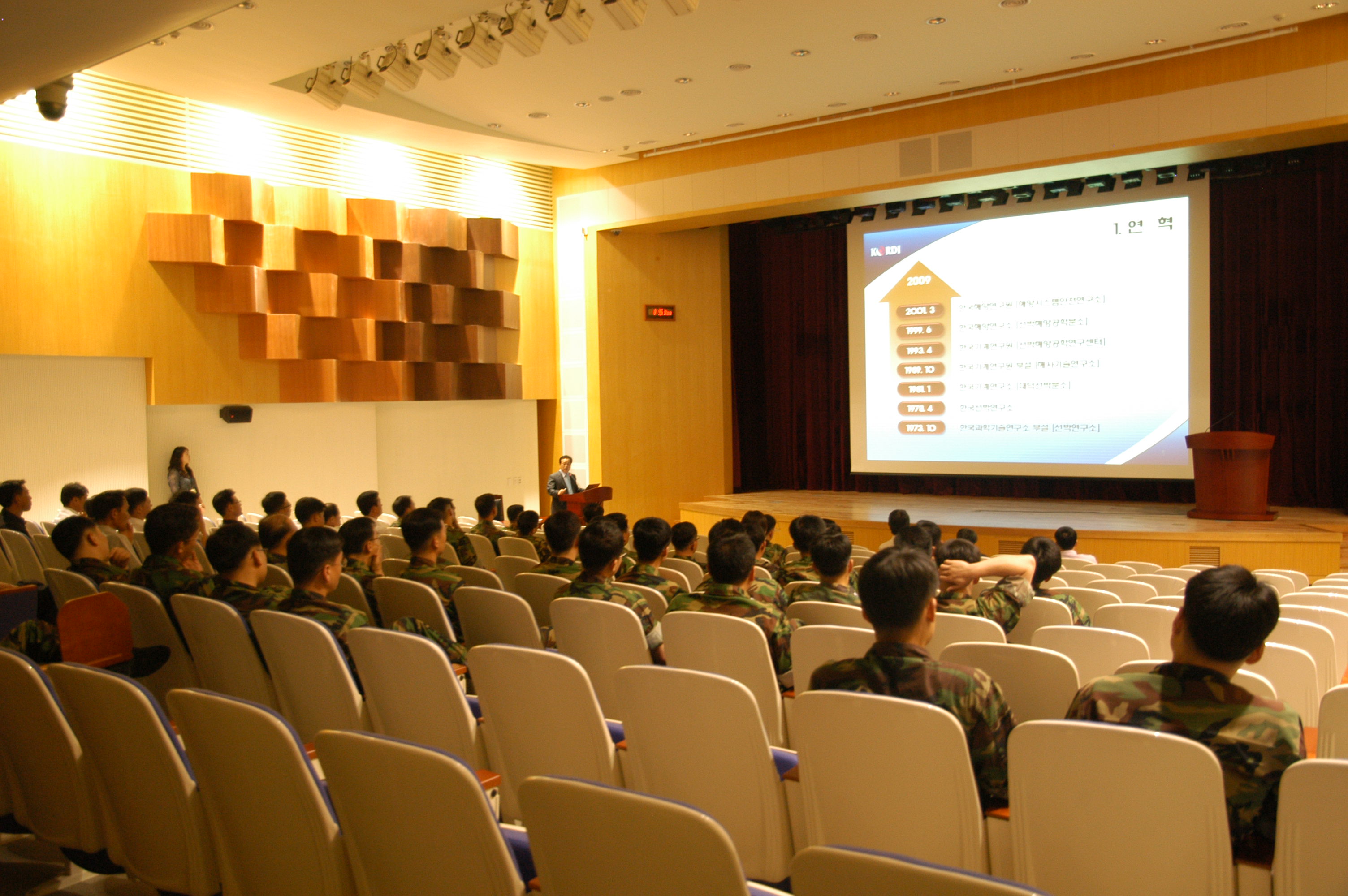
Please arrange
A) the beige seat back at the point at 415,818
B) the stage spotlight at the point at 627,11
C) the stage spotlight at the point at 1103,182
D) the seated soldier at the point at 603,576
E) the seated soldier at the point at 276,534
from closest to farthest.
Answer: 1. the beige seat back at the point at 415,818
2. the seated soldier at the point at 603,576
3. the seated soldier at the point at 276,534
4. the stage spotlight at the point at 627,11
5. the stage spotlight at the point at 1103,182

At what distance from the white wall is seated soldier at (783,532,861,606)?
740 cm

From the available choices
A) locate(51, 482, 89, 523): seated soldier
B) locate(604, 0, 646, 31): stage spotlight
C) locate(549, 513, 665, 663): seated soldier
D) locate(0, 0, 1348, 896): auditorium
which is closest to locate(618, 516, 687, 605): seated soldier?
locate(0, 0, 1348, 896): auditorium

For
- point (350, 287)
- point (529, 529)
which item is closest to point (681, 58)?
point (529, 529)

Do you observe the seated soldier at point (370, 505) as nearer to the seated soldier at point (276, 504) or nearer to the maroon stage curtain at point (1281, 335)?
the seated soldier at point (276, 504)

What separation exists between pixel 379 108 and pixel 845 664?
9.09 meters

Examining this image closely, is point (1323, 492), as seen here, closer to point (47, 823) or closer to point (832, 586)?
point (832, 586)

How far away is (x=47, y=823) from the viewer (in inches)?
102

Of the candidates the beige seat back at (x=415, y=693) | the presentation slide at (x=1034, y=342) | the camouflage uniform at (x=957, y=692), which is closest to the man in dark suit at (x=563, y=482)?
the presentation slide at (x=1034, y=342)

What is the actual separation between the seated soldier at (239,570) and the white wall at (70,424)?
5.99 metres

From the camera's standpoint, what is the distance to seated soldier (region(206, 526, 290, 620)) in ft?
11.9

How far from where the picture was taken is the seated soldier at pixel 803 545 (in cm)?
502

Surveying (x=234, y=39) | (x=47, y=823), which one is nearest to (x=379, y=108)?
(x=234, y=39)

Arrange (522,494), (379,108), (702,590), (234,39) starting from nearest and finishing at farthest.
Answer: (702,590) < (234,39) < (379,108) < (522,494)

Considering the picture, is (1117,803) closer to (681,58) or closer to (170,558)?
(170,558)
